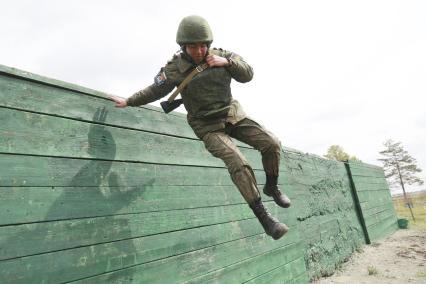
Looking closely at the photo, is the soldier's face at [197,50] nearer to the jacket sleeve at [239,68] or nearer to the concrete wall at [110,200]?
the jacket sleeve at [239,68]

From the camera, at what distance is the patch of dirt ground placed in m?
6.00

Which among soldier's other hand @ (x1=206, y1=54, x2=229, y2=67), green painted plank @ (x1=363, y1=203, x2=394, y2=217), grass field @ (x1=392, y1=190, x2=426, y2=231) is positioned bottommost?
grass field @ (x1=392, y1=190, x2=426, y2=231)

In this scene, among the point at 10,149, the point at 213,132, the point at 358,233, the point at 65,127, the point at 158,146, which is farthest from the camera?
the point at 358,233

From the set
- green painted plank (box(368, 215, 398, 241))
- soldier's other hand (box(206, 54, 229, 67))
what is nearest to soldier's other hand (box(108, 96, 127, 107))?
soldier's other hand (box(206, 54, 229, 67))

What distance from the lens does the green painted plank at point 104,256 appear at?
6.63ft

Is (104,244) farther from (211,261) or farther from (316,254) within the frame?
(316,254)

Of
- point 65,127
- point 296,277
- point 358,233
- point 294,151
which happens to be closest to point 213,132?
point 65,127

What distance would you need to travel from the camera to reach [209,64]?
250 centimetres

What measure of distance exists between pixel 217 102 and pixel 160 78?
475mm

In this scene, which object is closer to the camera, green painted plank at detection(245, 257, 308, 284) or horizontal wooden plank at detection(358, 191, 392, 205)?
green painted plank at detection(245, 257, 308, 284)

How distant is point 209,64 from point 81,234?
1.42m

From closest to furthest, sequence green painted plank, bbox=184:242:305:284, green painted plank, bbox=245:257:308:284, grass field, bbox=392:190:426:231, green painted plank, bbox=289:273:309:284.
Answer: green painted plank, bbox=184:242:305:284
green painted plank, bbox=245:257:308:284
green painted plank, bbox=289:273:309:284
grass field, bbox=392:190:426:231

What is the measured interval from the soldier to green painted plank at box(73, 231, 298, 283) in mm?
938

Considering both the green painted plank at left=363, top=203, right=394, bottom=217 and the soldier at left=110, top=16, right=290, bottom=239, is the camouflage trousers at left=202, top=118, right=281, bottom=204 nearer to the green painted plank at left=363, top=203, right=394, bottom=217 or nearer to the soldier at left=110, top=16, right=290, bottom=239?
the soldier at left=110, top=16, right=290, bottom=239
